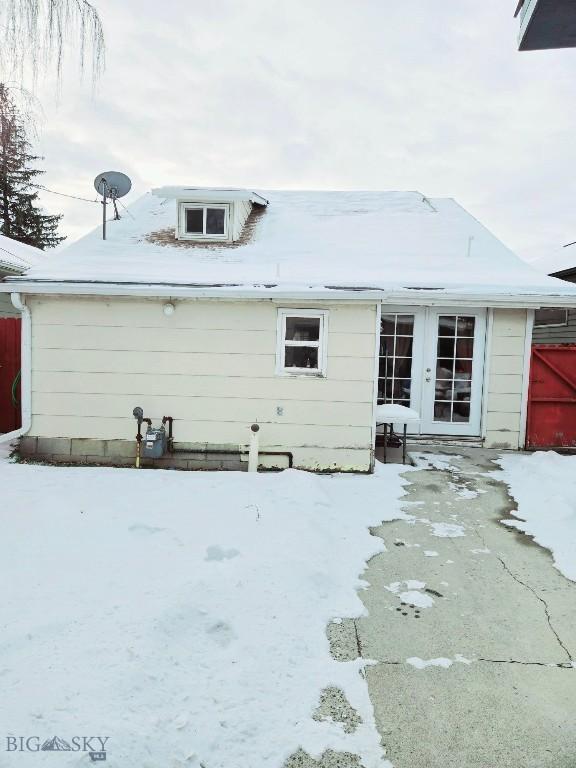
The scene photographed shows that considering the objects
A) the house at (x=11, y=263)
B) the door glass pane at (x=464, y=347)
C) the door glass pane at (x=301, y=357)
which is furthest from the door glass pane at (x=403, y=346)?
the house at (x=11, y=263)

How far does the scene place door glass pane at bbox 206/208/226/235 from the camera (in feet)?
28.7

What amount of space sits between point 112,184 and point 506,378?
8269 mm

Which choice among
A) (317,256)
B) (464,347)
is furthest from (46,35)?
(464,347)

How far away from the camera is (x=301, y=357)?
6.53 m

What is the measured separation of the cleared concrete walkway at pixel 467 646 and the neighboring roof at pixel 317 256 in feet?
11.4

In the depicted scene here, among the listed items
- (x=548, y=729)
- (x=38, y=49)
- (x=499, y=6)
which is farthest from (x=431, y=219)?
(x=548, y=729)

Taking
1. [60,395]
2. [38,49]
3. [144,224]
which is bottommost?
[60,395]

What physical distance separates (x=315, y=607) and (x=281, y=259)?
6.10 metres

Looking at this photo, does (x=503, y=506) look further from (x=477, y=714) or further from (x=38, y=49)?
(x=38, y=49)

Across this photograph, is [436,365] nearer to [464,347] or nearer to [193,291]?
[464,347]

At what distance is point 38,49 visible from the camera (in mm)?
2406

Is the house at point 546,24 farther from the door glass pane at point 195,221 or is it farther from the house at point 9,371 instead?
the house at point 9,371

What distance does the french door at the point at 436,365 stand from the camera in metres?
7.93

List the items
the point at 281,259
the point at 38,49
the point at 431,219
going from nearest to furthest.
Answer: the point at 38,49 < the point at 281,259 < the point at 431,219
